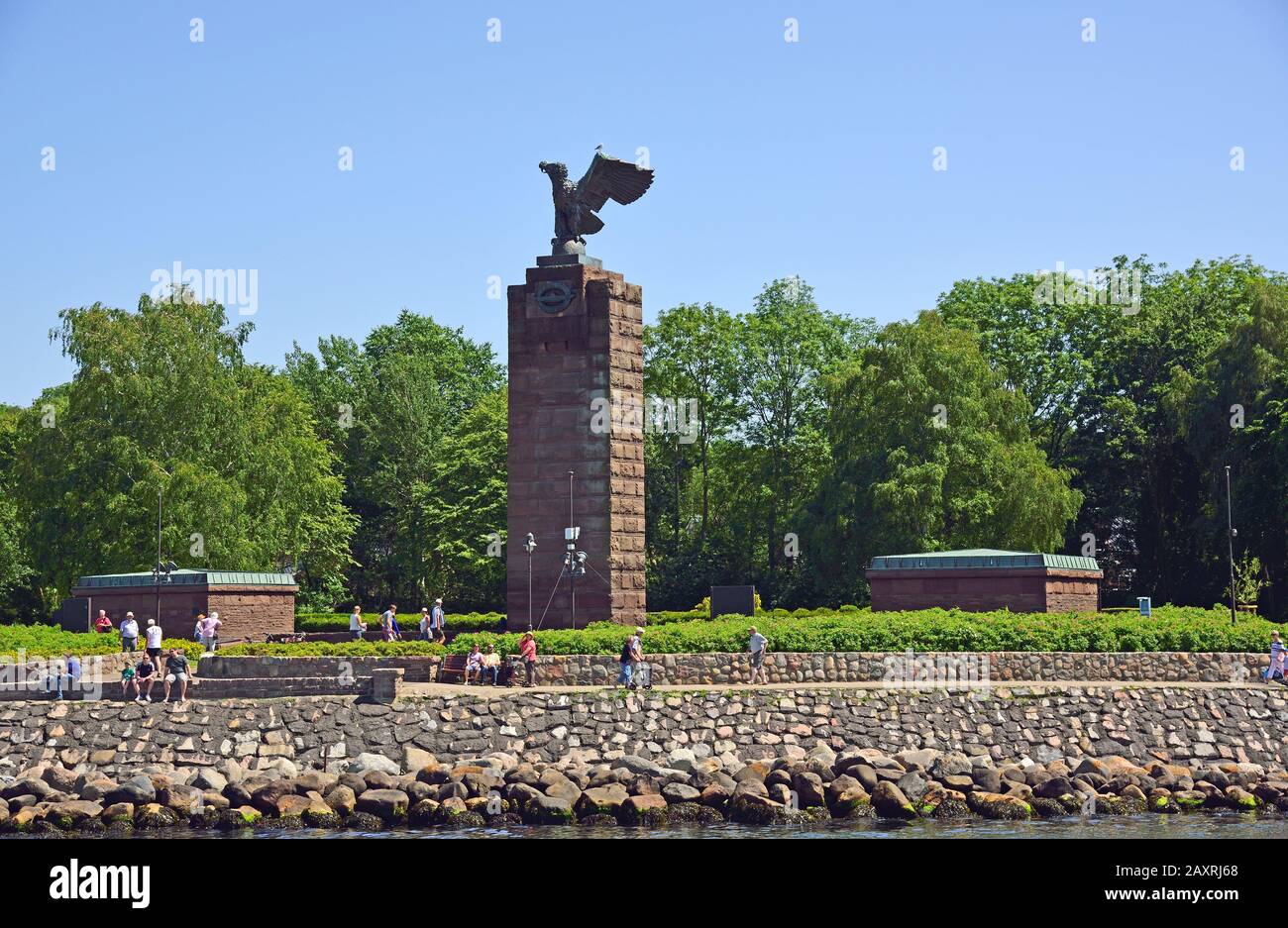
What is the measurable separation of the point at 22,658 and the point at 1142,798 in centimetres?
2575

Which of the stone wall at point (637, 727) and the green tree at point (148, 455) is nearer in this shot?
the stone wall at point (637, 727)

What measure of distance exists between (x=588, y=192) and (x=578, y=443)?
6.94 metres

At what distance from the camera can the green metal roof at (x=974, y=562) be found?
48.1m

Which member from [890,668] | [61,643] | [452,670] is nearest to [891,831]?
[890,668]

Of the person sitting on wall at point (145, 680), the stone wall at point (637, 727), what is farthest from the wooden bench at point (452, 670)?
the person sitting on wall at point (145, 680)

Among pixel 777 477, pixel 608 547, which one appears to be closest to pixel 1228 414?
pixel 777 477

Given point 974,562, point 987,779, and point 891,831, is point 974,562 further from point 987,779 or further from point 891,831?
point 891,831

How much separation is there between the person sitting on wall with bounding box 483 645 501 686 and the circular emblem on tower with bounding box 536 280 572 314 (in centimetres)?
1105

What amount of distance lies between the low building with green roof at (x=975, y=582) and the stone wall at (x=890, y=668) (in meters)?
5.47

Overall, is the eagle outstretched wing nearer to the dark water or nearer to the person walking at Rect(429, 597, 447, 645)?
the person walking at Rect(429, 597, 447, 645)

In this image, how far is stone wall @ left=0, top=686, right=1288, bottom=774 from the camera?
3662 cm

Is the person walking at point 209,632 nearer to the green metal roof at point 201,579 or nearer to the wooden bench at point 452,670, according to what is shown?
the green metal roof at point 201,579

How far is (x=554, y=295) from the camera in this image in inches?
1921
